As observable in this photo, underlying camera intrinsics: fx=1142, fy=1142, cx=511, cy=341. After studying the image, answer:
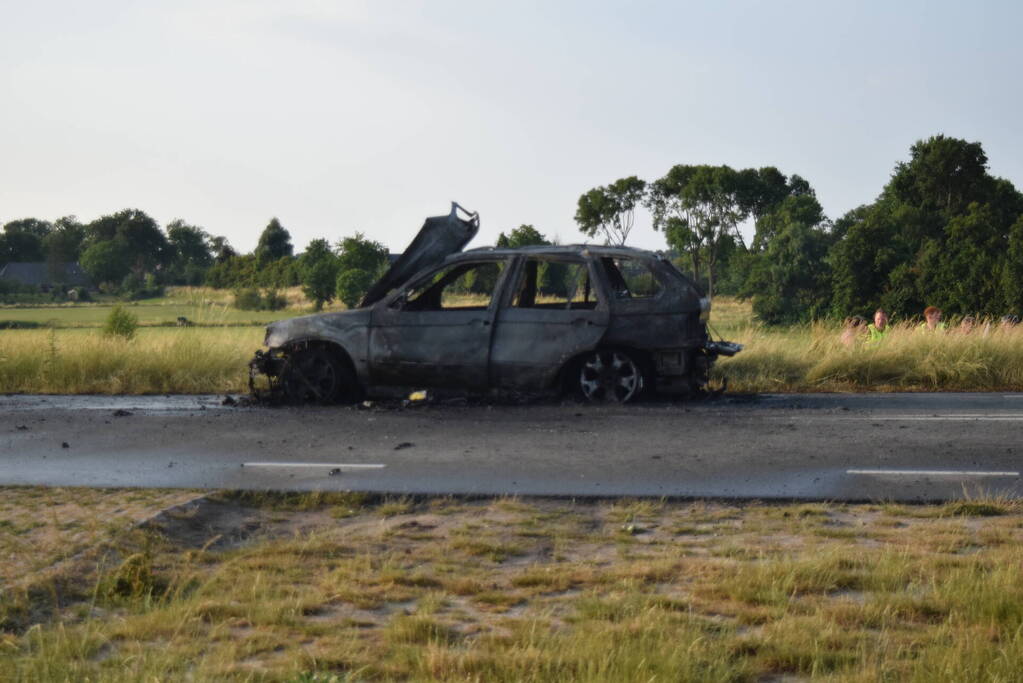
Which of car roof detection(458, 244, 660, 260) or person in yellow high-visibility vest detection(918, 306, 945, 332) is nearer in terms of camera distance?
car roof detection(458, 244, 660, 260)

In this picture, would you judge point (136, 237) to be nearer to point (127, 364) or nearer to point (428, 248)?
point (127, 364)

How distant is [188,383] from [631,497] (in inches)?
385

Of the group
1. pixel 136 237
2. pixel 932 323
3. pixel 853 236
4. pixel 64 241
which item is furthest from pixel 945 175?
pixel 64 241

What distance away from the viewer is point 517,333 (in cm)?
1230

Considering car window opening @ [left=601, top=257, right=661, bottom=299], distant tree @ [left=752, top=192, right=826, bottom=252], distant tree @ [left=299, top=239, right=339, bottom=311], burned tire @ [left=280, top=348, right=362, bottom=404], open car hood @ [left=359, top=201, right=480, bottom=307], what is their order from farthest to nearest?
distant tree @ [left=752, top=192, right=826, bottom=252]
distant tree @ [left=299, top=239, right=339, bottom=311]
open car hood @ [left=359, top=201, right=480, bottom=307]
burned tire @ [left=280, top=348, right=362, bottom=404]
car window opening @ [left=601, top=257, right=661, bottom=299]

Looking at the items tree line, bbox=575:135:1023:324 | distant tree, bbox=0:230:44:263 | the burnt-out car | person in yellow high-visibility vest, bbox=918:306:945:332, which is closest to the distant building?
distant tree, bbox=0:230:44:263

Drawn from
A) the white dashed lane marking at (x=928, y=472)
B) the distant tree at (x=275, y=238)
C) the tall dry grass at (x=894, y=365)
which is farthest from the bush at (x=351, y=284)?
the distant tree at (x=275, y=238)

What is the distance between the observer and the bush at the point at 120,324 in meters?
20.2

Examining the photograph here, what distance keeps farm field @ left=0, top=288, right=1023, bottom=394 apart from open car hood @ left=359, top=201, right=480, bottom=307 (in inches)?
127

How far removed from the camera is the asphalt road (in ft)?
27.1

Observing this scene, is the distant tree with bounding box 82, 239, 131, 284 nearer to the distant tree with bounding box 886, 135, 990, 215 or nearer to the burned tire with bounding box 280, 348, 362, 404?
the distant tree with bounding box 886, 135, 990, 215

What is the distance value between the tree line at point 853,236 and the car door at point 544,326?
1509 inches

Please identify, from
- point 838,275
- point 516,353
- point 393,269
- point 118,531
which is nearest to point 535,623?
point 118,531

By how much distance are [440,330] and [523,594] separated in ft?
23.9
